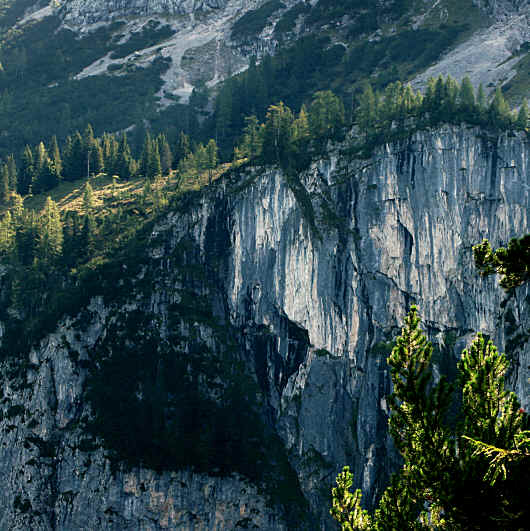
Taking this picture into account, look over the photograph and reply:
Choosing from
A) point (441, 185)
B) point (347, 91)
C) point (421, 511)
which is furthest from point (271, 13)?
point (421, 511)

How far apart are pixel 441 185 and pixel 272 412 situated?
117ft

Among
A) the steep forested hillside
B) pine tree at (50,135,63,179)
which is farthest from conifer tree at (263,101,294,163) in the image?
pine tree at (50,135,63,179)

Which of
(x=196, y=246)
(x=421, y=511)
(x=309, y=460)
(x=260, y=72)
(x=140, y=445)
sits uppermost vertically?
(x=421, y=511)

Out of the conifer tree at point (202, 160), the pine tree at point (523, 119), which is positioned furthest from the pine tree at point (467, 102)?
the conifer tree at point (202, 160)

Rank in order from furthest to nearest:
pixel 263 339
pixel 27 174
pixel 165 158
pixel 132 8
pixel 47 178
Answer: pixel 132 8 → pixel 27 174 → pixel 47 178 → pixel 165 158 → pixel 263 339

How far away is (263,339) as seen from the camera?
8525 cm

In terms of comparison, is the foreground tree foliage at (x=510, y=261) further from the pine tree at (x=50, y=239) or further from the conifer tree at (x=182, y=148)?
the conifer tree at (x=182, y=148)

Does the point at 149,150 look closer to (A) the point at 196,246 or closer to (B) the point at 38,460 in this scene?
(A) the point at 196,246

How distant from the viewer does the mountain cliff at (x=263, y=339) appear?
7362cm

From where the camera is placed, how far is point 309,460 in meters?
79.3

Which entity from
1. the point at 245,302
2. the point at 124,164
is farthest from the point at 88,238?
the point at 124,164

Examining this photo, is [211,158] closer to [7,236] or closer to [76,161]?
[7,236]

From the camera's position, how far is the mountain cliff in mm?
73625

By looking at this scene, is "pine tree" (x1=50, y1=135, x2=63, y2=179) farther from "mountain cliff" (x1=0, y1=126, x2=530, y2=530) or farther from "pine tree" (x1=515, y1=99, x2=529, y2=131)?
"pine tree" (x1=515, y1=99, x2=529, y2=131)
